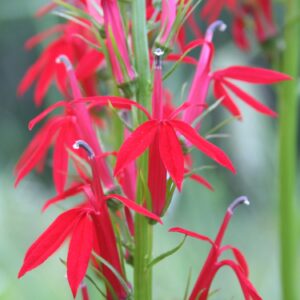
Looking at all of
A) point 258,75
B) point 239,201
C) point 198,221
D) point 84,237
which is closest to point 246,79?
point 258,75

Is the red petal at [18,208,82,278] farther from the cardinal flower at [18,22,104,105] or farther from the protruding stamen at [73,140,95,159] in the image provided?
the cardinal flower at [18,22,104,105]

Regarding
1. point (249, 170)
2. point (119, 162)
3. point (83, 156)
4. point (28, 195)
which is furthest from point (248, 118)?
point (119, 162)

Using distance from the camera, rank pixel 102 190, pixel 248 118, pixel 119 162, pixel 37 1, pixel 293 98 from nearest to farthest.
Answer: pixel 119 162 < pixel 102 190 < pixel 293 98 < pixel 248 118 < pixel 37 1

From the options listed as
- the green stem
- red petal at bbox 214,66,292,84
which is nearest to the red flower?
red petal at bbox 214,66,292,84

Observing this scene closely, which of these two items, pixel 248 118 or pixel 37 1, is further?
pixel 37 1

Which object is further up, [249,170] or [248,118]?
[248,118]

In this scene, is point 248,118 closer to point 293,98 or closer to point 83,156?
point 293,98

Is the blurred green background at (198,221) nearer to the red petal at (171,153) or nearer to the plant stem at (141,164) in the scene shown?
the plant stem at (141,164)
